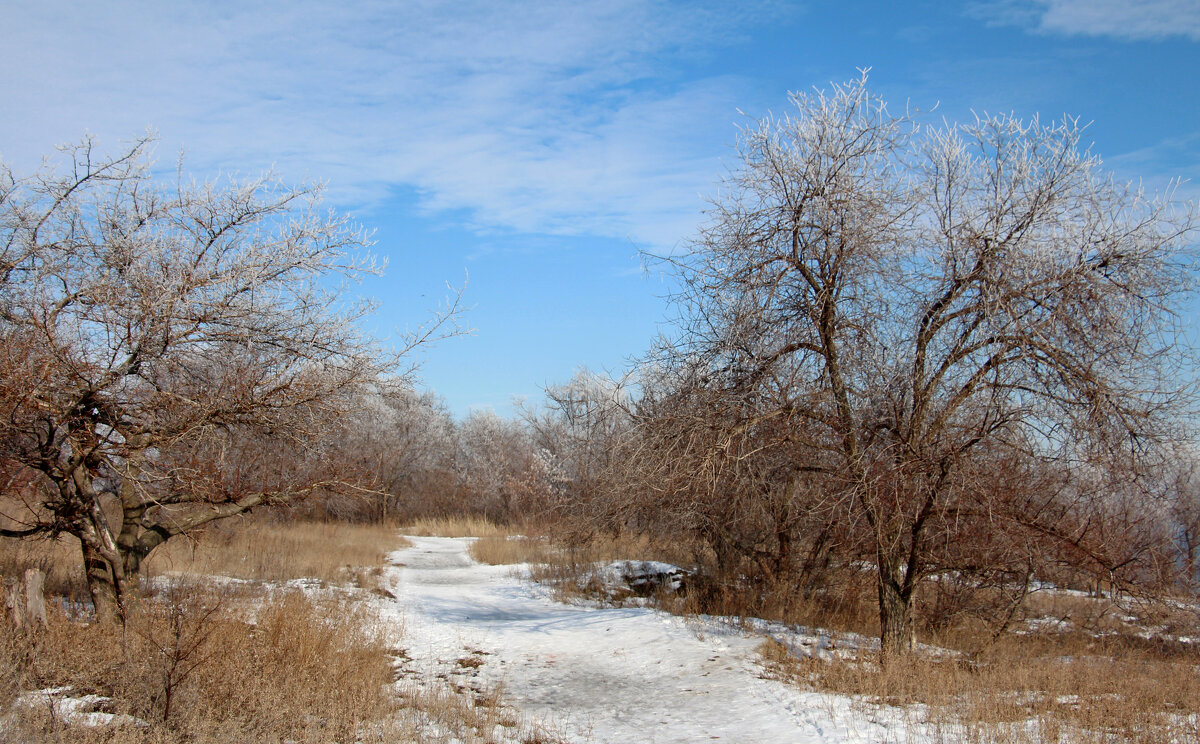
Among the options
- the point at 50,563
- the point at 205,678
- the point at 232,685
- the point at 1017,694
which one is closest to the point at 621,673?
the point at 1017,694

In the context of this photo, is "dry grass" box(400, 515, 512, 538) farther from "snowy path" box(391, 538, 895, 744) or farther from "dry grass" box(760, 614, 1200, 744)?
"dry grass" box(760, 614, 1200, 744)

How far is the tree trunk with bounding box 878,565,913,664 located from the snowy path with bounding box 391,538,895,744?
5.10ft

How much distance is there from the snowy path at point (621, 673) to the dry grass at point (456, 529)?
41.5ft

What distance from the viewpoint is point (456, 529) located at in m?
28.0

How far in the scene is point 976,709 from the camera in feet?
22.1

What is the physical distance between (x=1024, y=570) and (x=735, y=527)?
4478mm

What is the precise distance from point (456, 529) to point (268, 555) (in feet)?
43.5

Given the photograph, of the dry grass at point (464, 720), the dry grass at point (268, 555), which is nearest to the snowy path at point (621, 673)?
the dry grass at point (464, 720)

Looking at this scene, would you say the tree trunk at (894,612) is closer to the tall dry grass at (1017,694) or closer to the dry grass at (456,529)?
the tall dry grass at (1017,694)

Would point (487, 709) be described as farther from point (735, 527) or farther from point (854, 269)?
point (735, 527)

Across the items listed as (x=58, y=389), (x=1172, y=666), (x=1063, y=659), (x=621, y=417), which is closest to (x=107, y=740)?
(x=58, y=389)

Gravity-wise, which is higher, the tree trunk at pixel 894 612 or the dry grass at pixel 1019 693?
the tree trunk at pixel 894 612

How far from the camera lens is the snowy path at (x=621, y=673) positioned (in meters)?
6.69

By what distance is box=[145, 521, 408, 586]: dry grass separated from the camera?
43.1 feet
